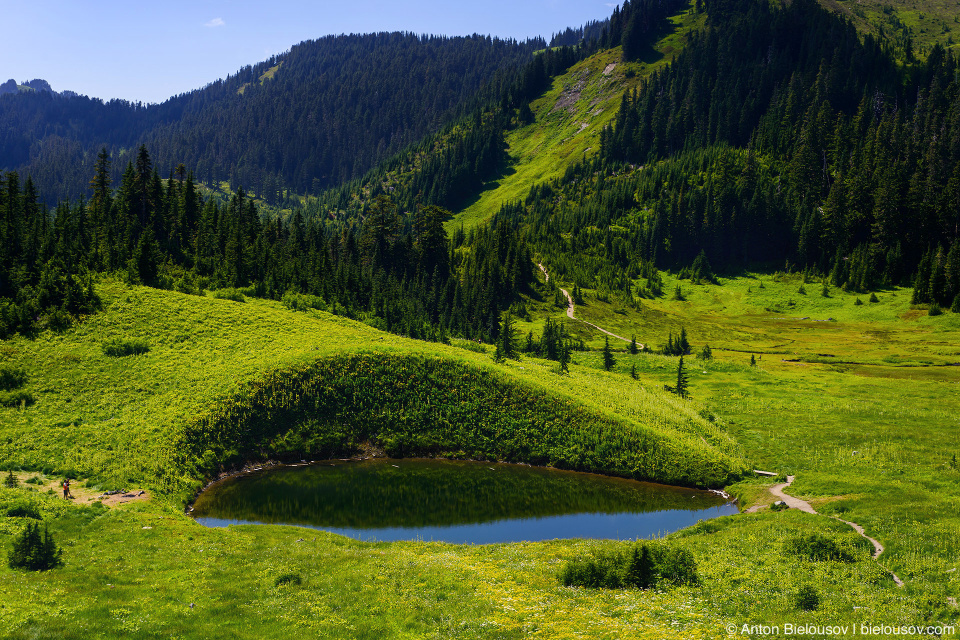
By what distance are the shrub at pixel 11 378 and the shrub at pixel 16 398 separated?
1529 millimetres

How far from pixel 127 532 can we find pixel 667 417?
5699cm

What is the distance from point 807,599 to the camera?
24125mm

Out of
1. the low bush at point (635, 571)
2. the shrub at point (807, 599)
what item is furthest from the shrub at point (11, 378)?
the shrub at point (807, 599)

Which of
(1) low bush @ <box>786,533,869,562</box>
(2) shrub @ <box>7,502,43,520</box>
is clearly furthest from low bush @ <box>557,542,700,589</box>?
(2) shrub @ <box>7,502,43,520</box>

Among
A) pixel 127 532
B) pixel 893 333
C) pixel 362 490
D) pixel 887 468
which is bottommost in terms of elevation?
pixel 362 490

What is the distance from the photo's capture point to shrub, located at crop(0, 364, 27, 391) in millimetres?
59375

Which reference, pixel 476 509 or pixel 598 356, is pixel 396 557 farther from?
pixel 598 356

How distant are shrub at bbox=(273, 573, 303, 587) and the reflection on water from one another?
51.5 ft

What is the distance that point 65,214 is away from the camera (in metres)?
110

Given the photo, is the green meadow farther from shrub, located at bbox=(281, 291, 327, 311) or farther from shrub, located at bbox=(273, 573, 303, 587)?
shrub, located at bbox=(281, 291, 327, 311)

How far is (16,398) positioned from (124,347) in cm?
1276

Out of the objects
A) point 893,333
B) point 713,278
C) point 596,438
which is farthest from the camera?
point 713,278

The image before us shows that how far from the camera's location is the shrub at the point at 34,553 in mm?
29000

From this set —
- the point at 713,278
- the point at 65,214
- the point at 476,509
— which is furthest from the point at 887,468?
the point at 713,278
